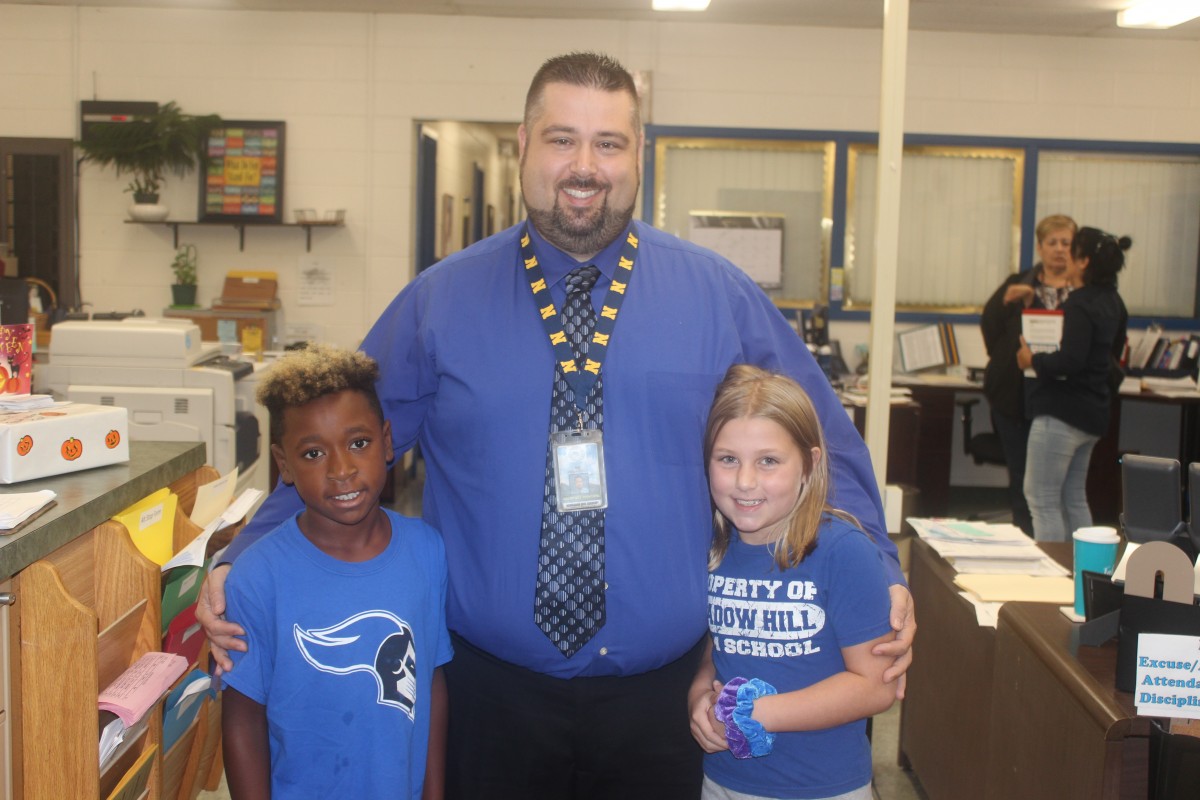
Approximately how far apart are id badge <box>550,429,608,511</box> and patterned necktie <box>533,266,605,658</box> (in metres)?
0.01

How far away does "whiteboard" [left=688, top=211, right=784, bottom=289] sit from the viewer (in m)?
6.62

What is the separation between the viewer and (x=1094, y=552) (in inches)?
77.9

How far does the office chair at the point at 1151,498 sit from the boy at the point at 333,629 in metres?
1.23

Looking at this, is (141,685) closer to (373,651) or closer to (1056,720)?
(373,651)

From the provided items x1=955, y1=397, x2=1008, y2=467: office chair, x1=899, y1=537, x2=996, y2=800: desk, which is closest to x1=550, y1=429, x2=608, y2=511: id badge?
x1=899, y1=537, x2=996, y2=800: desk

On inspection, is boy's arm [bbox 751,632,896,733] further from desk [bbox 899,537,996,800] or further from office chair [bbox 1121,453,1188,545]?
desk [bbox 899,537,996,800]

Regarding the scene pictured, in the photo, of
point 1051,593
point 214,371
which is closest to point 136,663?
point 1051,593

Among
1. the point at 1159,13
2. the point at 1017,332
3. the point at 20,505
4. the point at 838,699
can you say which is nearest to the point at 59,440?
the point at 20,505

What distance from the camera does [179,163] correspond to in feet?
20.7

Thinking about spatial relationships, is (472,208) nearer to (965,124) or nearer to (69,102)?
(69,102)

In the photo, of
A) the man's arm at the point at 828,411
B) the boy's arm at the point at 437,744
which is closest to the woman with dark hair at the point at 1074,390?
the man's arm at the point at 828,411

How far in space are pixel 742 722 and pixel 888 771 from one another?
5.94 feet

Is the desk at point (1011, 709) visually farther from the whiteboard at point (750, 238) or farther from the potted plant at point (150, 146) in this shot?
the potted plant at point (150, 146)

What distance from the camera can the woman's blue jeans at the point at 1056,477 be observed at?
14.3 ft
